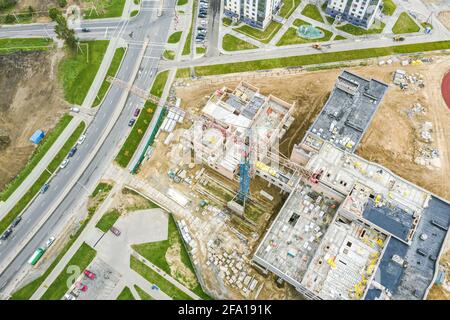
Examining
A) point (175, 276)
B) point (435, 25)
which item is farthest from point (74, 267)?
point (435, 25)

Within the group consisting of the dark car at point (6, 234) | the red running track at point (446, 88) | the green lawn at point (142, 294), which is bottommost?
the dark car at point (6, 234)

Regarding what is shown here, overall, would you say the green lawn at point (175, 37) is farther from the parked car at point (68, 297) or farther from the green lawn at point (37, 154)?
the parked car at point (68, 297)

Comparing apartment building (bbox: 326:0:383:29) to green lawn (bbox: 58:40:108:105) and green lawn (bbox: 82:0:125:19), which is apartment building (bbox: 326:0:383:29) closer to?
green lawn (bbox: 82:0:125:19)

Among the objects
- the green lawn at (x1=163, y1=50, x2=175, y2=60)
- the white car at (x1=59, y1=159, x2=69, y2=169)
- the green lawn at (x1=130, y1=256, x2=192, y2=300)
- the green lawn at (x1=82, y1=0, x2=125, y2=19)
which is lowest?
the green lawn at (x1=130, y1=256, x2=192, y2=300)

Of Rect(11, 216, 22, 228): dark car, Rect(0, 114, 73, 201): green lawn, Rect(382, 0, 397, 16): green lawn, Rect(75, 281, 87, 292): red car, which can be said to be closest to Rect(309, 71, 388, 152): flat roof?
Rect(382, 0, 397, 16): green lawn

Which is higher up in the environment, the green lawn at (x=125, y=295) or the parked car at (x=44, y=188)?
the parked car at (x=44, y=188)

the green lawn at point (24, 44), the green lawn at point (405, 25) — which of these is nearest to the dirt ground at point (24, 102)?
A: the green lawn at point (24, 44)
